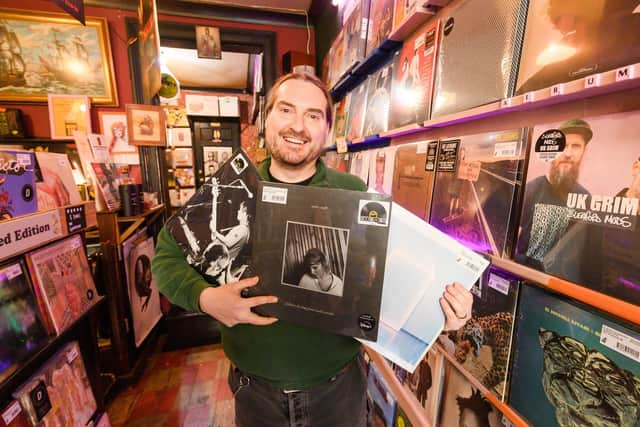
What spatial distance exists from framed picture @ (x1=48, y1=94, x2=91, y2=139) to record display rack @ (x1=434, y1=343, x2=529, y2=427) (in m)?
3.20

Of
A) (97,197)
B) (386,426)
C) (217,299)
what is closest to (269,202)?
(217,299)

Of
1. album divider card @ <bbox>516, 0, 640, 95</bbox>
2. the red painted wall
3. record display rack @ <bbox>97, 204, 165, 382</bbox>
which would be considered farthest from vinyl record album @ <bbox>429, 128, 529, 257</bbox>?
the red painted wall

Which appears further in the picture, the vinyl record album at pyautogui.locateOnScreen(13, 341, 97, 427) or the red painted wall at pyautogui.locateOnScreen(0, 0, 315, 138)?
the red painted wall at pyautogui.locateOnScreen(0, 0, 315, 138)

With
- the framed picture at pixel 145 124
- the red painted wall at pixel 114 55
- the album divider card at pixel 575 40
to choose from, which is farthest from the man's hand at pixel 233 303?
the red painted wall at pixel 114 55

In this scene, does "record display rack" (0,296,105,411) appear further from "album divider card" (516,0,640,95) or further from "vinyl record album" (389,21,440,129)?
"album divider card" (516,0,640,95)

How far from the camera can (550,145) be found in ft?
2.05

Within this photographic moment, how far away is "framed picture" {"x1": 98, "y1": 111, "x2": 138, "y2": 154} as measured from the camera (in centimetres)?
254

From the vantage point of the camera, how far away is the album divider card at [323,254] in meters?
0.66

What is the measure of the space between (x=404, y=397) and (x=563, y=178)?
3.79 ft

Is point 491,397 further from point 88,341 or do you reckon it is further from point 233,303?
point 88,341

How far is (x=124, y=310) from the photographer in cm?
202

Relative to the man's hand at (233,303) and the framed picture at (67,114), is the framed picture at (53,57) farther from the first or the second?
the man's hand at (233,303)

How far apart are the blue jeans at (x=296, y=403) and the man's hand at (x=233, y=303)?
1.18 ft

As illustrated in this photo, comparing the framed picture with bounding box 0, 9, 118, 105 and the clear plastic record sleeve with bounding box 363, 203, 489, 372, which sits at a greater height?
the framed picture with bounding box 0, 9, 118, 105
